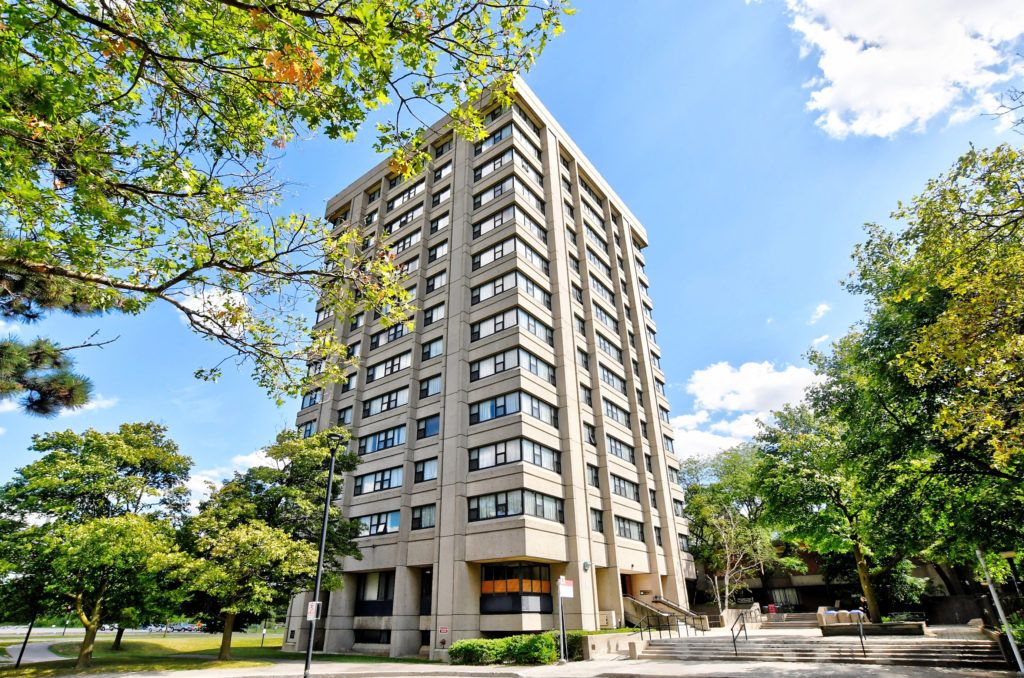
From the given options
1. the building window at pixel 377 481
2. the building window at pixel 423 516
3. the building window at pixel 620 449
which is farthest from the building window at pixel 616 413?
the building window at pixel 377 481

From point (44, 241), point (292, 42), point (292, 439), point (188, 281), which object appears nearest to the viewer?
point (292, 42)

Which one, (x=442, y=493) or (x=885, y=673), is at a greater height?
(x=442, y=493)

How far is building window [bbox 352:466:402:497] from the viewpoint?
31438 millimetres

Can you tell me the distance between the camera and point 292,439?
2692cm

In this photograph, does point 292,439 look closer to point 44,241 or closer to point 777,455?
point 44,241

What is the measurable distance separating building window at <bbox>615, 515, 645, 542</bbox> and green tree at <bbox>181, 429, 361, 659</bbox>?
16.0 m

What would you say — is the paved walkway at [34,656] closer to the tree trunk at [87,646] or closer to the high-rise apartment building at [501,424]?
the tree trunk at [87,646]

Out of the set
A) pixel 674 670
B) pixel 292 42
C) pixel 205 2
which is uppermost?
pixel 205 2

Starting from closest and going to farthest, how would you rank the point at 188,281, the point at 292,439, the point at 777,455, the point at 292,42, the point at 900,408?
1. the point at 292,42
2. the point at 188,281
3. the point at 900,408
4. the point at 292,439
5. the point at 777,455

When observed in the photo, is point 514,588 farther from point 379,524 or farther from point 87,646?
point 87,646

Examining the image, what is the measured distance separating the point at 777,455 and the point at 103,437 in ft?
116

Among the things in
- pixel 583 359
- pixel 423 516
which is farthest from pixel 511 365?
pixel 423 516

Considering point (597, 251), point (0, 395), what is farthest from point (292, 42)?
point (597, 251)

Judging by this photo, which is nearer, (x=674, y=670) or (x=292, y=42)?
(x=292, y=42)
